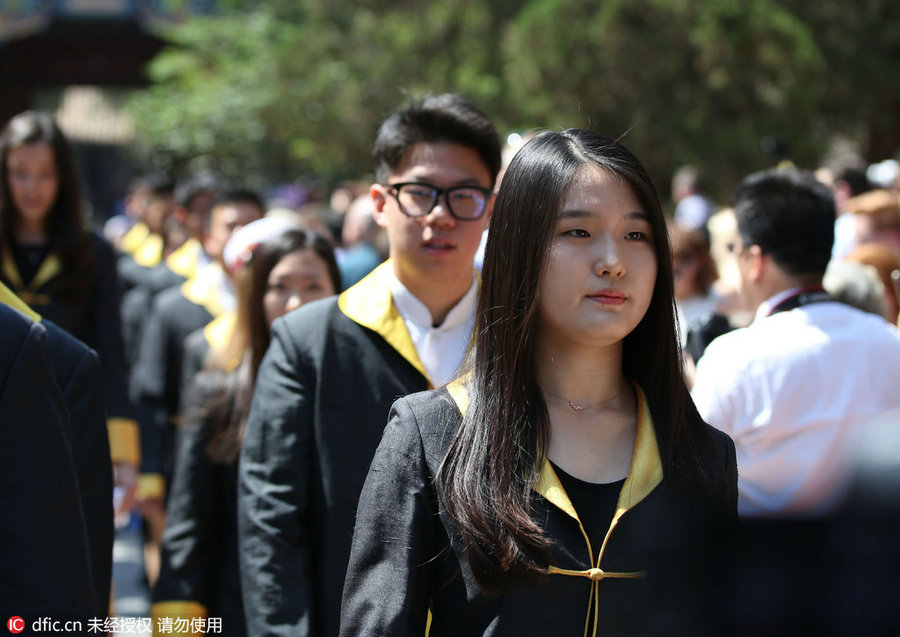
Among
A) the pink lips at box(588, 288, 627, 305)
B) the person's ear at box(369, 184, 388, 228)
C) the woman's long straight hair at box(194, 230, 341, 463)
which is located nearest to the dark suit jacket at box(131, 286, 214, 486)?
the woman's long straight hair at box(194, 230, 341, 463)

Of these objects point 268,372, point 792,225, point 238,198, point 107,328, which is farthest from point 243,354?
point 238,198

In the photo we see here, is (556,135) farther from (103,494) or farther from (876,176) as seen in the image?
(876,176)

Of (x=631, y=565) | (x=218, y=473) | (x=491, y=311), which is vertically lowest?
(x=218, y=473)

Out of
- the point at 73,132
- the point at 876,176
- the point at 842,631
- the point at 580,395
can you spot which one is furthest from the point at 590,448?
the point at 73,132

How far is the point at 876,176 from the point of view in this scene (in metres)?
10.2

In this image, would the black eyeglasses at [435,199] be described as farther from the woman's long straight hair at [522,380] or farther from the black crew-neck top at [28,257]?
the black crew-neck top at [28,257]

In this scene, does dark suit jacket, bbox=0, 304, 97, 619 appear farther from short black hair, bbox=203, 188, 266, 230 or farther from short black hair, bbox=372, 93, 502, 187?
short black hair, bbox=203, 188, 266, 230

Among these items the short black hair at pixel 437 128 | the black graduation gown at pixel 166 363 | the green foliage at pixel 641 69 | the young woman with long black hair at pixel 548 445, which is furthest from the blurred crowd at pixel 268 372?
the green foliage at pixel 641 69

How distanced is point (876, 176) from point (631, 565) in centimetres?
910

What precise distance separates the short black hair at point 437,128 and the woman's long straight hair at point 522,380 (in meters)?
1.17

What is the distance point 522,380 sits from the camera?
214 cm

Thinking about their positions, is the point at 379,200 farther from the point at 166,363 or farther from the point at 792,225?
the point at 166,363

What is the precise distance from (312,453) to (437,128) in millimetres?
1006

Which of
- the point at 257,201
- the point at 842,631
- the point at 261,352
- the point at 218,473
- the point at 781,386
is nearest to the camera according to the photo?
the point at 842,631
